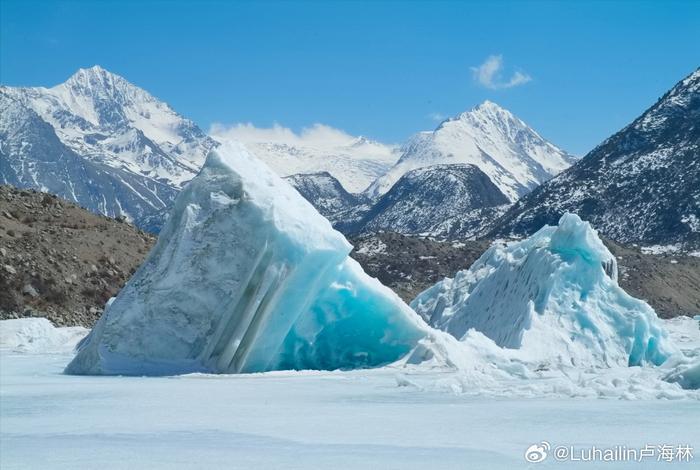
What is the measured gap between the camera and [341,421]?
10.1 metres

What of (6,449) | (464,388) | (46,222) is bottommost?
(6,449)

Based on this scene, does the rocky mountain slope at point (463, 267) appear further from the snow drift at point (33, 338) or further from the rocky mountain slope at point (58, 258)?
the snow drift at point (33, 338)

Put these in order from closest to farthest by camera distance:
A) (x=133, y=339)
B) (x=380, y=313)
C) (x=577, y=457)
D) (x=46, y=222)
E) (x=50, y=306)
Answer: (x=577, y=457) < (x=133, y=339) < (x=380, y=313) < (x=50, y=306) < (x=46, y=222)

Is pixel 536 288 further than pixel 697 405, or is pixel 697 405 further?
pixel 536 288

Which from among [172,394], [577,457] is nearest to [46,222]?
[172,394]

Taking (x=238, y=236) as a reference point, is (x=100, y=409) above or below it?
below

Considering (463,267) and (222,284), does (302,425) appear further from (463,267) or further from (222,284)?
(463,267)

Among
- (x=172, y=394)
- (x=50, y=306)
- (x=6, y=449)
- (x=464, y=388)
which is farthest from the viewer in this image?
(x=50, y=306)

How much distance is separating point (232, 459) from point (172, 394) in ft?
17.3

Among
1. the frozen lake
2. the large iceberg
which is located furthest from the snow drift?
the frozen lake

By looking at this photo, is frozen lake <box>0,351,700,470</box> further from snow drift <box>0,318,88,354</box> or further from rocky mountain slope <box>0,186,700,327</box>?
rocky mountain slope <box>0,186,700,327</box>

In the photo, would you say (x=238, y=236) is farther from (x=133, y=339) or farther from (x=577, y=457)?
(x=577, y=457)

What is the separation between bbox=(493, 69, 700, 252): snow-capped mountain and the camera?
110m

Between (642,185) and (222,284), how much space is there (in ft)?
372
